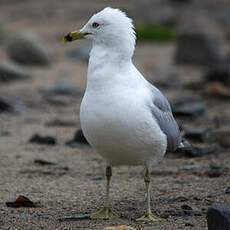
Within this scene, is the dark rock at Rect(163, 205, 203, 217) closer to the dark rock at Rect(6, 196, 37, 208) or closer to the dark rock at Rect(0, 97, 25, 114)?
the dark rock at Rect(6, 196, 37, 208)

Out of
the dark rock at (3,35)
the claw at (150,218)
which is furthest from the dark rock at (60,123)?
the dark rock at (3,35)

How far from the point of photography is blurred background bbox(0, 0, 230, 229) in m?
7.96

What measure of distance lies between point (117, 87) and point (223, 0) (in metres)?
17.8

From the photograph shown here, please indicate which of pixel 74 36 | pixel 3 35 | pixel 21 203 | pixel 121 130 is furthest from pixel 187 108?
pixel 3 35

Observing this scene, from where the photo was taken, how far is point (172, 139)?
24.8 ft

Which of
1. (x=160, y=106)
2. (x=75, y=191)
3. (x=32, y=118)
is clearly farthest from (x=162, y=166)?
(x=32, y=118)

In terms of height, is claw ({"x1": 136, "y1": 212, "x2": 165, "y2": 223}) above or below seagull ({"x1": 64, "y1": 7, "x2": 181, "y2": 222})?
below

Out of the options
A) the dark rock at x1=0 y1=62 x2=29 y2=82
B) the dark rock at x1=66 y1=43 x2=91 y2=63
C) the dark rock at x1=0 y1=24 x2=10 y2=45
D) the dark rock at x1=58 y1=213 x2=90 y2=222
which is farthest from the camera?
the dark rock at x1=0 y1=24 x2=10 y2=45

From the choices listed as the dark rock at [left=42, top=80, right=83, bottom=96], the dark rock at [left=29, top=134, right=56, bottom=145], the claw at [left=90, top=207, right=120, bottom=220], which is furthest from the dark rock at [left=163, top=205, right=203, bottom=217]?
the dark rock at [left=42, top=80, right=83, bottom=96]

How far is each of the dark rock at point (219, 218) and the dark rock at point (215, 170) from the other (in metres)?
2.58

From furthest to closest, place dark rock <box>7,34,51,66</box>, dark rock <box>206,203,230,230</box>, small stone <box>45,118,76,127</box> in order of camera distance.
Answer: dark rock <box>7,34,51,66</box>, small stone <box>45,118,76,127</box>, dark rock <box>206,203,230,230</box>

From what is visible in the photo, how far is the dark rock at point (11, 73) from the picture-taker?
51.6 feet

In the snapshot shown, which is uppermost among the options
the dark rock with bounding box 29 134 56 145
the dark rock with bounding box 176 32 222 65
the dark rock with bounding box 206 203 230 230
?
the dark rock with bounding box 176 32 222 65

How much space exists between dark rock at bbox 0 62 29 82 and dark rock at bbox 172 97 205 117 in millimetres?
3624
